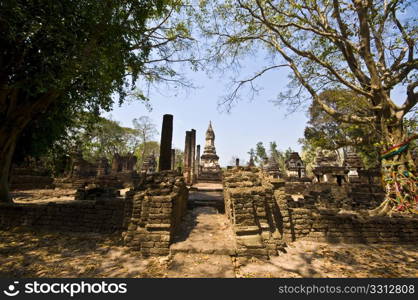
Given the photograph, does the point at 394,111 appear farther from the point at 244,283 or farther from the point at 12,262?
the point at 12,262

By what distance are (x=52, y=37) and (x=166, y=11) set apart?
561 cm

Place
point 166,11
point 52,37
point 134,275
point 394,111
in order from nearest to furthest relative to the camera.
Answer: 1. point 134,275
2. point 52,37
3. point 394,111
4. point 166,11

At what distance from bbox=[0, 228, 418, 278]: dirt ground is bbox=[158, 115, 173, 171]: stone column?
5.48m

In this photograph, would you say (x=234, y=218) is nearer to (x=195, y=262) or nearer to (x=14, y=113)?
(x=195, y=262)

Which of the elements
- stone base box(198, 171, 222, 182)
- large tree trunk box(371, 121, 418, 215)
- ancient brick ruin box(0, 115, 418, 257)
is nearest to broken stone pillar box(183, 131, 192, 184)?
stone base box(198, 171, 222, 182)

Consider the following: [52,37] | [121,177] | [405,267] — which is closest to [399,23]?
[405,267]

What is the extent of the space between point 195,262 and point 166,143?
7547 millimetres

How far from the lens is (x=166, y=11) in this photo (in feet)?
28.3

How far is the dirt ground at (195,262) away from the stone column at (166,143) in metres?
5.48

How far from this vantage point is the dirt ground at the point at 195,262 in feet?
11.5

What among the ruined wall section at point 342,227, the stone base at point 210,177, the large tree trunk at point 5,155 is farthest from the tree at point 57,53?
the stone base at point 210,177

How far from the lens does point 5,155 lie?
6.72 meters

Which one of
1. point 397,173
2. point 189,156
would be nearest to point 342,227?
point 397,173

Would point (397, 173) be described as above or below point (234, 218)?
above
